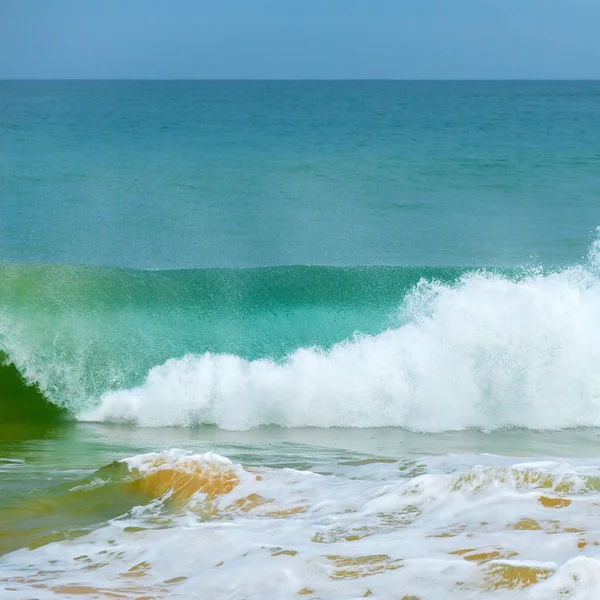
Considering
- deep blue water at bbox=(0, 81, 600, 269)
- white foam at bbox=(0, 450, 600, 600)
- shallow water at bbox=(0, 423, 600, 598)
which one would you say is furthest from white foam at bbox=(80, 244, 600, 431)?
deep blue water at bbox=(0, 81, 600, 269)

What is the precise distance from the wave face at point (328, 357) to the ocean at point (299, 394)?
3 centimetres

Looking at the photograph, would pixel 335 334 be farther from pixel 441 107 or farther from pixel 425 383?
pixel 441 107

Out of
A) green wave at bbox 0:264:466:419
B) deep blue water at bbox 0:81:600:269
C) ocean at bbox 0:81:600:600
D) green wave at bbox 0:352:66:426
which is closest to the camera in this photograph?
ocean at bbox 0:81:600:600

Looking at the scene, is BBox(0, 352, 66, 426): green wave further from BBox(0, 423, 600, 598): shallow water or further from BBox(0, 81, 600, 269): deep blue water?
BBox(0, 81, 600, 269): deep blue water

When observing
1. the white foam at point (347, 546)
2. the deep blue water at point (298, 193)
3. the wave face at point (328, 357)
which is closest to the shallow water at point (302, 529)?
the white foam at point (347, 546)

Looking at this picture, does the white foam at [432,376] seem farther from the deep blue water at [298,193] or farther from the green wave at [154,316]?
the deep blue water at [298,193]

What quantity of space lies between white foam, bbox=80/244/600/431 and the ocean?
2cm

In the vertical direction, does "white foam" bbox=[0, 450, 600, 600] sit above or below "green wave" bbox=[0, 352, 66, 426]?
below

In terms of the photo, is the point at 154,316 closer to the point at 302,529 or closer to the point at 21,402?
the point at 21,402

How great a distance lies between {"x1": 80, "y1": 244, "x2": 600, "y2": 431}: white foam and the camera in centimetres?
827

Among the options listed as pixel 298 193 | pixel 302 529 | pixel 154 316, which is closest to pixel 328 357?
pixel 154 316

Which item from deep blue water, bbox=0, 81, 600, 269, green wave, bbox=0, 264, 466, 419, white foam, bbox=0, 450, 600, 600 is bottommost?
white foam, bbox=0, 450, 600, 600

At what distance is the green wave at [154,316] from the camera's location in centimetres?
923

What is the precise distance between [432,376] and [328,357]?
1.04 metres
